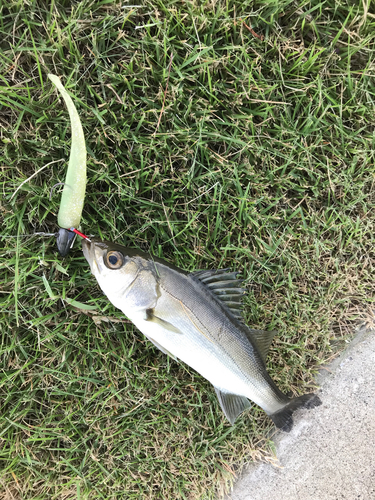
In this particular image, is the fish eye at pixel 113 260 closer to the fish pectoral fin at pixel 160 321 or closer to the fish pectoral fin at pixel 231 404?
the fish pectoral fin at pixel 160 321

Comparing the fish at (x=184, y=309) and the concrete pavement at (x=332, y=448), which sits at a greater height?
the fish at (x=184, y=309)

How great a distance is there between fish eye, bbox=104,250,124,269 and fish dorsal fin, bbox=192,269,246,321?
1.44ft

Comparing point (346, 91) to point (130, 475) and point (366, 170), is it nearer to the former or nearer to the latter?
point (366, 170)

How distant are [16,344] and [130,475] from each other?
1.30m

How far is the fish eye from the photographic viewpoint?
176 centimetres

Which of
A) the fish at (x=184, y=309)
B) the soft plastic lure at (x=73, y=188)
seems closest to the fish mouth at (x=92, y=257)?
the fish at (x=184, y=309)

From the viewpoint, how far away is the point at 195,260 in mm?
2273

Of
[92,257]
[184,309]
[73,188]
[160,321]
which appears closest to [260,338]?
[184,309]

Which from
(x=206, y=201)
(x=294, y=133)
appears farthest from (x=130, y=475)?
(x=294, y=133)

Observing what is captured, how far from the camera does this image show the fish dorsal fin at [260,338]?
76.4 inches

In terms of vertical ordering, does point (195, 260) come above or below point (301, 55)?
below

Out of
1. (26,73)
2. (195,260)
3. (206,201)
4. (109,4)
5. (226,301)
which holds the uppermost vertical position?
(109,4)

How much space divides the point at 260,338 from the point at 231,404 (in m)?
0.49

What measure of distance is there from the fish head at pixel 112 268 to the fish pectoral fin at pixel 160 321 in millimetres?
188
